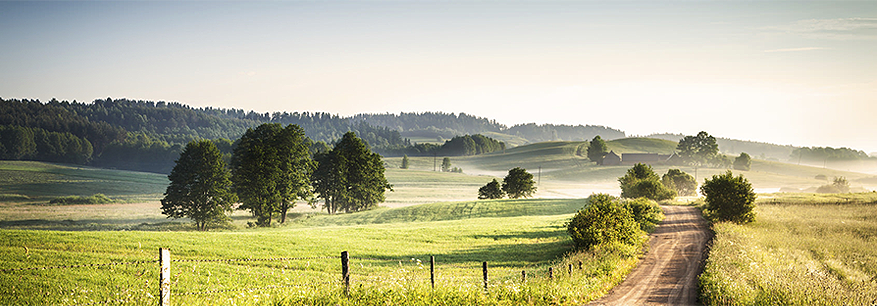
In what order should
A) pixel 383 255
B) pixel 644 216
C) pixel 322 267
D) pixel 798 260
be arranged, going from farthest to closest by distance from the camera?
pixel 644 216
pixel 383 255
pixel 322 267
pixel 798 260

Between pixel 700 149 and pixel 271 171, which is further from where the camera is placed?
pixel 700 149

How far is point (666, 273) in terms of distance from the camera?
56.0 ft

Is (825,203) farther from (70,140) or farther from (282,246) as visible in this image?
(70,140)

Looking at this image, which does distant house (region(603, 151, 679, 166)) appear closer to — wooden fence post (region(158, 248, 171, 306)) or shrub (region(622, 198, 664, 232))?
shrub (region(622, 198, 664, 232))

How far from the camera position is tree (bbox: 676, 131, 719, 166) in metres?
152

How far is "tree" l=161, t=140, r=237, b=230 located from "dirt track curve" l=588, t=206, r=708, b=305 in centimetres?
3851

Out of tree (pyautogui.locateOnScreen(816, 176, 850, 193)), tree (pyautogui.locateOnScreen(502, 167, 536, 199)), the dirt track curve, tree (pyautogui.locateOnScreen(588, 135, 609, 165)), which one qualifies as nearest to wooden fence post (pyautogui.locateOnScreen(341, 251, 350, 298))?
the dirt track curve

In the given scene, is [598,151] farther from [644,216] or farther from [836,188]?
[644,216]

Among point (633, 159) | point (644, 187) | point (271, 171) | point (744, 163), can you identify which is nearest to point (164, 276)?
point (271, 171)

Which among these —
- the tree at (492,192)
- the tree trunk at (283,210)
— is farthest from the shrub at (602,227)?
the tree at (492,192)

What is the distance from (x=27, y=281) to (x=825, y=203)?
5584 centimetres

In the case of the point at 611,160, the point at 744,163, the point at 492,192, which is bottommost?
the point at 492,192

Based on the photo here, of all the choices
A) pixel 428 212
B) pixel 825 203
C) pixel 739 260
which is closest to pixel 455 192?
pixel 428 212

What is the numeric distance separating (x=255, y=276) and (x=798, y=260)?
20.6m
